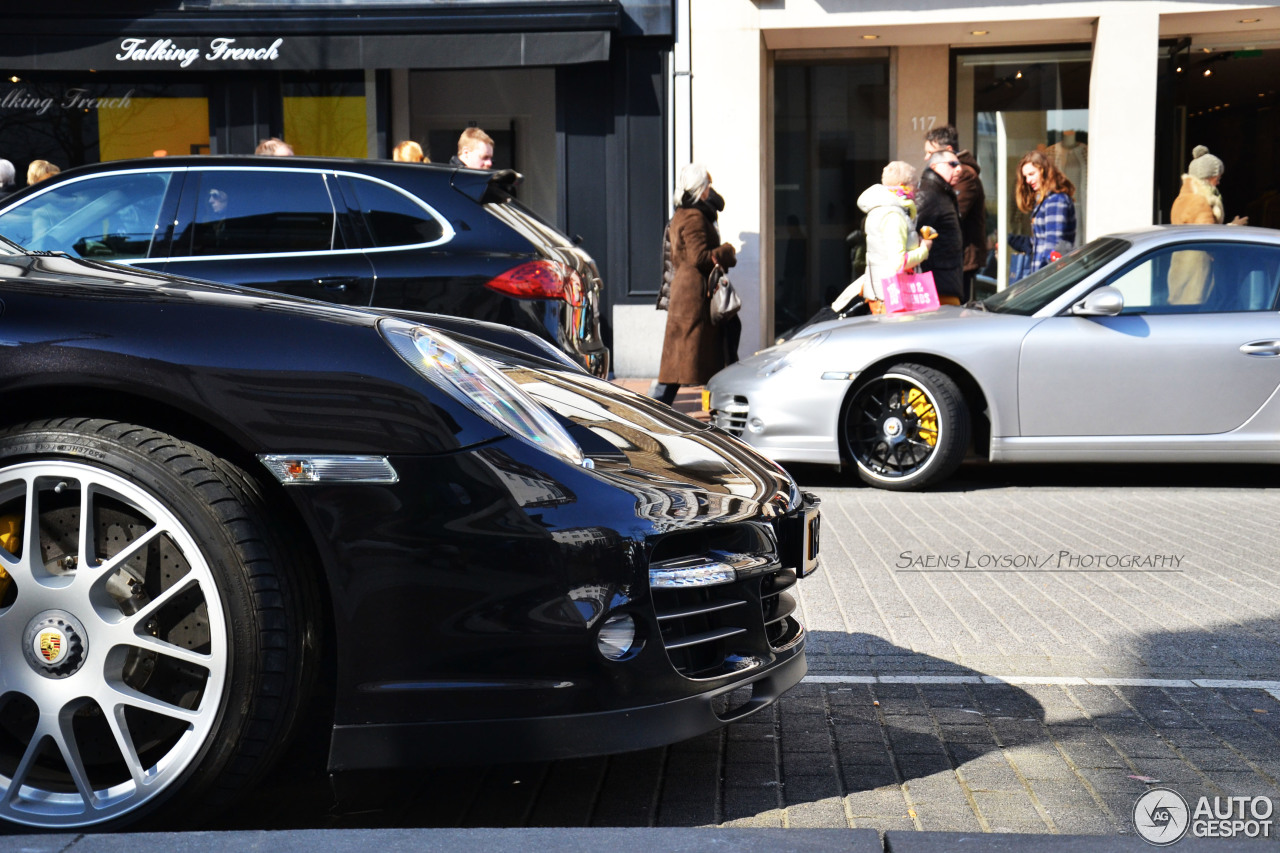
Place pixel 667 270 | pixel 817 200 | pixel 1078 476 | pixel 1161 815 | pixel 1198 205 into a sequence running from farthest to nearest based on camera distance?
pixel 817 200, pixel 1198 205, pixel 667 270, pixel 1078 476, pixel 1161 815

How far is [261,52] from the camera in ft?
42.3

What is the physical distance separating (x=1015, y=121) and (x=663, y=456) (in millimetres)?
12697

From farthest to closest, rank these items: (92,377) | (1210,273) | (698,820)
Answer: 1. (1210,273)
2. (698,820)
3. (92,377)

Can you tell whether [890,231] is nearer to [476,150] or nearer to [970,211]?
[970,211]

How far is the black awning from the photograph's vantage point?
12883 mm

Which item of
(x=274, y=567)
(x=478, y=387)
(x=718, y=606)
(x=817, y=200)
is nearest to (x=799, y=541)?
(x=718, y=606)

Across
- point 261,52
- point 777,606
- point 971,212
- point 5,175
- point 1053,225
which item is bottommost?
point 777,606

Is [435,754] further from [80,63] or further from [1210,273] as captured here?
[80,63]

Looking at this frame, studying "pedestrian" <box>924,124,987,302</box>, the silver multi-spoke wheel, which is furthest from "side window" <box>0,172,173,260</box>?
"pedestrian" <box>924,124,987,302</box>

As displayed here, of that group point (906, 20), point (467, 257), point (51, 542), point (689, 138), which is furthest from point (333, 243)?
point (906, 20)

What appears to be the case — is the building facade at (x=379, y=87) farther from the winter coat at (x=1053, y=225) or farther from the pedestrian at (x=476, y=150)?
the winter coat at (x=1053, y=225)

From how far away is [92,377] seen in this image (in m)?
2.47

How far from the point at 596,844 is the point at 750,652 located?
64cm

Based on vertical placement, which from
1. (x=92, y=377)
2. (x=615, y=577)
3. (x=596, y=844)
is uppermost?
(x=92, y=377)
